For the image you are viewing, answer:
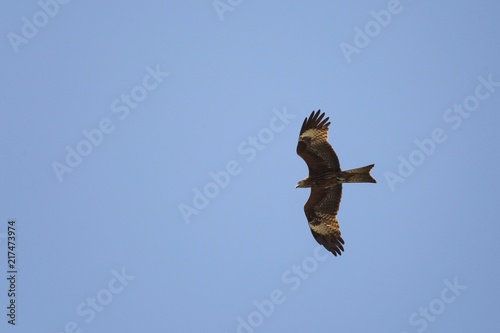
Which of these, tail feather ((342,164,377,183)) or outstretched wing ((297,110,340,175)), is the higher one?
outstretched wing ((297,110,340,175))

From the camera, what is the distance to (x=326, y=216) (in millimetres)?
15656

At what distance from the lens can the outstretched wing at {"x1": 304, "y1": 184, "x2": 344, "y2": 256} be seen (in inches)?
607

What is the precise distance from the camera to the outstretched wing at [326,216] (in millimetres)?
15422

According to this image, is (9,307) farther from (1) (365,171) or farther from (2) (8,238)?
(1) (365,171)

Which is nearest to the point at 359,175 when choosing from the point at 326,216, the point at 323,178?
the point at 323,178

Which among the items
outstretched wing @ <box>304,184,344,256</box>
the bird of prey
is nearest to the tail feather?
the bird of prey

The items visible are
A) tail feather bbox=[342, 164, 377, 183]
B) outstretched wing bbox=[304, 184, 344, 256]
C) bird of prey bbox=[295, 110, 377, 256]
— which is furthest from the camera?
outstretched wing bbox=[304, 184, 344, 256]

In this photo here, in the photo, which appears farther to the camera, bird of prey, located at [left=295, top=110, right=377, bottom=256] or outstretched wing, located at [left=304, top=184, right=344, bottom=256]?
outstretched wing, located at [left=304, top=184, right=344, bottom=256]

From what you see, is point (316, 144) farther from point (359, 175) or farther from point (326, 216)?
point (326, 216)

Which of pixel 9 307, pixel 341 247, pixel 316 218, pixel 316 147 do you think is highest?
pixel 9 307

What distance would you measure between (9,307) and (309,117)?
1086 cm

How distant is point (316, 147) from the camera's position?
14.7 metres

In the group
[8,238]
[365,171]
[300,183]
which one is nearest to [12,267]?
[8,238]

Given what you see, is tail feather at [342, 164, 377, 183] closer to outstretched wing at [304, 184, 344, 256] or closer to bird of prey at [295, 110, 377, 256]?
bird of prey at [295, 110, 377, 256]
